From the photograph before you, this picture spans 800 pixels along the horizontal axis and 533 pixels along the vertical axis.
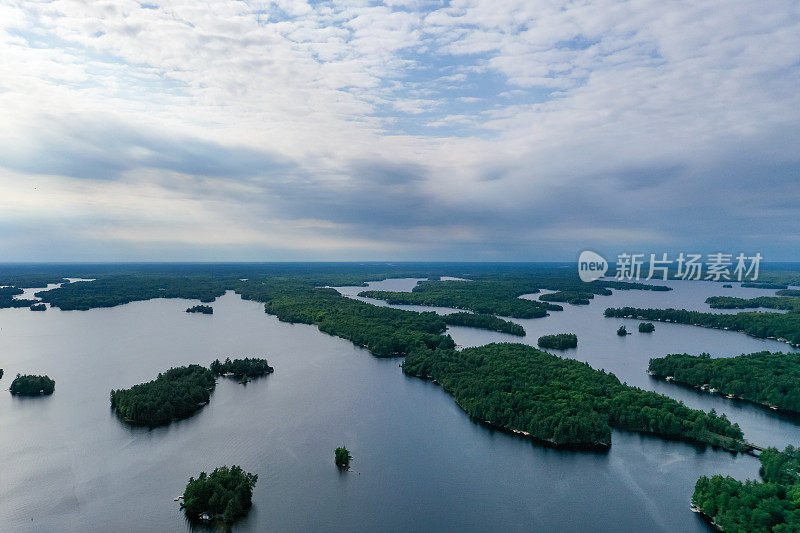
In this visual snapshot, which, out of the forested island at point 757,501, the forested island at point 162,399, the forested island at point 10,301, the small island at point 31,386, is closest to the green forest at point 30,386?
the small island at point 31,386

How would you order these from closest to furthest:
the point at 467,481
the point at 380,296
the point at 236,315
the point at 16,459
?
the point at 467,481 < the point at 16,459 < the point at 236,315 < the point at 380,296

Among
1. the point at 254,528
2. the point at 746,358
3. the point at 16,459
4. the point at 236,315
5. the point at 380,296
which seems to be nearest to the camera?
the point at 254,528

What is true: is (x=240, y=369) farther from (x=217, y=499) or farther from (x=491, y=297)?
(x=491, y=297)

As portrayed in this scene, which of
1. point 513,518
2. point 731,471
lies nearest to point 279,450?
point 513,518

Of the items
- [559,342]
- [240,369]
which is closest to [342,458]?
[240,369]

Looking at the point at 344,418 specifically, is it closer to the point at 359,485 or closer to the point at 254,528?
the point at 359,485

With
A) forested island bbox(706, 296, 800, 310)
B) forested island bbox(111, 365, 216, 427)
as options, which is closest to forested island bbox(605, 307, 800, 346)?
forested island bbox(706, 296, 800, 310)
